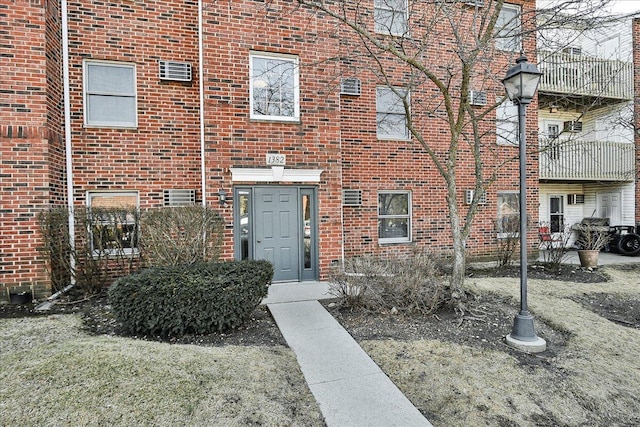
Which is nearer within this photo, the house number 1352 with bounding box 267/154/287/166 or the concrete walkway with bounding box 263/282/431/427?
the concrete walkway with bounding box 263/282/431/427

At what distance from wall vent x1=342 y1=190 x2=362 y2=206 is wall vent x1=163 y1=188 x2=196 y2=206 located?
141 inches

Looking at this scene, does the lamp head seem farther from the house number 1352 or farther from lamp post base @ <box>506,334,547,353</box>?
the house number 1352

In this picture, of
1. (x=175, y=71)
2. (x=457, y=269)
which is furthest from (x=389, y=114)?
(x=175, y=71)

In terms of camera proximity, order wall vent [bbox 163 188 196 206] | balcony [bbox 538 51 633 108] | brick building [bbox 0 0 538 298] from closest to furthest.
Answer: brick building [bbox 0 0 538 298] → wall vent [bbox 163 188 196 206] → balcony [bbox 538 51 633 108]

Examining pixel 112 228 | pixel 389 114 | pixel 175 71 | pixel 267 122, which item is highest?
pixel 175 71

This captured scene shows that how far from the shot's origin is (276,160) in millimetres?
7602

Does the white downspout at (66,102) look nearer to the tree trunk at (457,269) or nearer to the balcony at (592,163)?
the tree trunk at (457,269)

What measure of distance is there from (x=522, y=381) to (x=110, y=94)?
8.69 meters

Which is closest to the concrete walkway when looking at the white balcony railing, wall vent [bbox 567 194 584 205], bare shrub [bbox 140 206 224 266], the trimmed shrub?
the trimmed shrub

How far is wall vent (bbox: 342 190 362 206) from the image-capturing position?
29.3 ft

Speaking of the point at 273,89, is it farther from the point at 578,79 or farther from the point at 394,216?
the point at 578,79

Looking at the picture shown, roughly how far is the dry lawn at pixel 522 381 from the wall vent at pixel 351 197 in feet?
15.8

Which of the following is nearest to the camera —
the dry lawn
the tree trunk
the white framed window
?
the dry lawn

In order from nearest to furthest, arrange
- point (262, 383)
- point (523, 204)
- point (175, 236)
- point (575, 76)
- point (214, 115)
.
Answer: point (262, 383) → point (523, 204) → point (175, 236) → point (214, 115) → point (575, 76)
